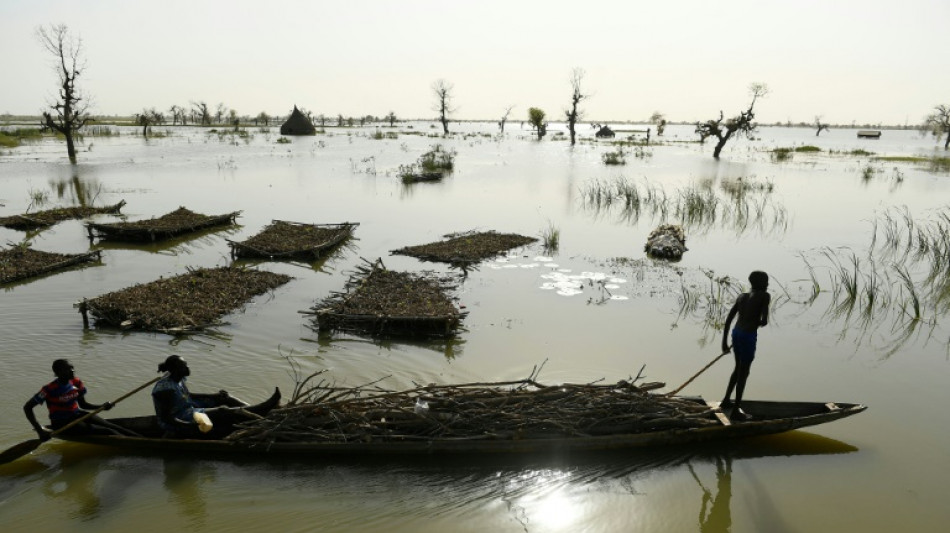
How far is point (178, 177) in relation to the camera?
104 ft

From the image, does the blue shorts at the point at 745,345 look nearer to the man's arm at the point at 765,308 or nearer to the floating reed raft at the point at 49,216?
the man's arm at the point at 765,308

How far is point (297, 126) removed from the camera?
68625 millimetres

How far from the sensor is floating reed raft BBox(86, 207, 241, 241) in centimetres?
1706

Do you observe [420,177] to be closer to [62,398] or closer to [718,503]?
[62,398]

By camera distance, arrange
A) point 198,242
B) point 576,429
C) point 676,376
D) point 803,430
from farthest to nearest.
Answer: point 198,242, point 676,376, point 803,430, point 576,429

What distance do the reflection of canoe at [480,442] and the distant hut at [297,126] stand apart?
218ft

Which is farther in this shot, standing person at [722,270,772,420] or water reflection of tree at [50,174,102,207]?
water reflection of tree at [50,174,102,207]

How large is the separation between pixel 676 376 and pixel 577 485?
3635 mm

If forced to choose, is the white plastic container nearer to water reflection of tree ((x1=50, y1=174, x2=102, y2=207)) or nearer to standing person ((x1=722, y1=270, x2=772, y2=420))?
standing person ((x1=722, y1=270, x2=772, y2=420))

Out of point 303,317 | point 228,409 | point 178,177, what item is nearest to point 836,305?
point 303,317

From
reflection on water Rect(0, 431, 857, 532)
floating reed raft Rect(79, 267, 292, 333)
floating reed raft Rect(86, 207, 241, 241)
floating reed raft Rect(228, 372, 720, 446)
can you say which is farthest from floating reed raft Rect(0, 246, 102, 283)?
floating reed raft Rect(228, 372, 720, 446)

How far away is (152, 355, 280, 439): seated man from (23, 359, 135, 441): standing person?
58cm

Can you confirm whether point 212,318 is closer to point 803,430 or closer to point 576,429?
point 576,429

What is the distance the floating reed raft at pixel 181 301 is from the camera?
10336mm
